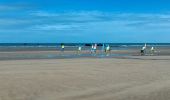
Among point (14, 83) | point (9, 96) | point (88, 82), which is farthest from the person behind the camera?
point (88, 82)

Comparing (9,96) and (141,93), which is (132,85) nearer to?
(141,93)

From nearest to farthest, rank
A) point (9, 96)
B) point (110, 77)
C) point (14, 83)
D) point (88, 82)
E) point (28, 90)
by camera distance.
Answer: point (9, 96) → point (28, 90) → point (14, 83) → point (88, 82) → point (110, 77)

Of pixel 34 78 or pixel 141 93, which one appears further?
pixel 34 78

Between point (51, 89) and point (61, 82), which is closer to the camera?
point (51, 89)

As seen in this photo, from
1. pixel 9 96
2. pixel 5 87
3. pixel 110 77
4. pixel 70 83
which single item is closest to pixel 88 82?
pixel 70 83

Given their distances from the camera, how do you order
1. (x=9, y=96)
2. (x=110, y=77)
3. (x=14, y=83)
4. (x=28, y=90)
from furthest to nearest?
(x=110, y=77)
(x=14, y=83)
(x=28, y=90)
(x=9, y=96)

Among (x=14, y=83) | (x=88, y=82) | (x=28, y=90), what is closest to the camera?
(x=28, y=90)

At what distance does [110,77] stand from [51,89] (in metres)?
4.98

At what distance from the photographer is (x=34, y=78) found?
18203mm

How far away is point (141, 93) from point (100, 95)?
4.89 feet

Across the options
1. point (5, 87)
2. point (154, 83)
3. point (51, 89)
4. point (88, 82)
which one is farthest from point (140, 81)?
point (5, 87)

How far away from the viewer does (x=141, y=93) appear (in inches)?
574

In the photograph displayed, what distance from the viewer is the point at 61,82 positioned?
17.0 meters

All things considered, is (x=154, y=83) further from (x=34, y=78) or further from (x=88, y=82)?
(x=34, y=78)
